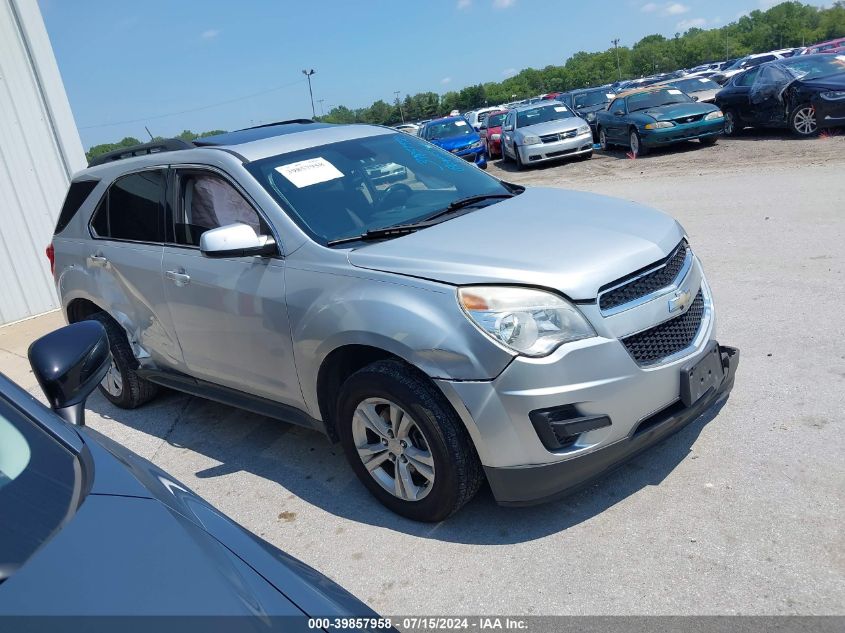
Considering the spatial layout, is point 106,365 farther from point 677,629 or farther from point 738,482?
point 738,482

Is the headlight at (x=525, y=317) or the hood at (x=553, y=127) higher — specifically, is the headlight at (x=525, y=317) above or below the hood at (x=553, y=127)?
above

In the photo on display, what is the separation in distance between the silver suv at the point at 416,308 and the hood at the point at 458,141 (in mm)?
15803

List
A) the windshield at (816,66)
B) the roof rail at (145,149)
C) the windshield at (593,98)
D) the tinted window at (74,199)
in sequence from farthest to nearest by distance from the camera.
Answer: the windshield at (593,98)
the windshield at (816,66)
the tinted window at (74,199)
the roof rail at (145,149)

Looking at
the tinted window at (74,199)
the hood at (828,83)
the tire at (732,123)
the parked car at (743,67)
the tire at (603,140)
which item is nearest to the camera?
the tinted window at (74,199)

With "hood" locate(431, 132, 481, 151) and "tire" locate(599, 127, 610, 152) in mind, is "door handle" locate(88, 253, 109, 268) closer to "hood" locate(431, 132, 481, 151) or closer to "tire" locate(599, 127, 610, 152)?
"hood" locate(431, 132, 481, 151)

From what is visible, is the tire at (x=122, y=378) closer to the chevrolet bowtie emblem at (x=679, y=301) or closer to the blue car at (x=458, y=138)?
the chevrolet bowtie emblem at (x=679, y=301)

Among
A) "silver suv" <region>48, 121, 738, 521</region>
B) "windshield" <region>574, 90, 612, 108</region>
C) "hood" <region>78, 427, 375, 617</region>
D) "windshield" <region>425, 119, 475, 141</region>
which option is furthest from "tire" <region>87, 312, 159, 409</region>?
"windshield" <region>574, 90, 612, 108</region>

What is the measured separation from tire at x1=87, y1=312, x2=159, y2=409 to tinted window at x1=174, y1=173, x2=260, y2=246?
117cm

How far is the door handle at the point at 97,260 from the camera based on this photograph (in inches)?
200

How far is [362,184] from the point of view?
4145 mm

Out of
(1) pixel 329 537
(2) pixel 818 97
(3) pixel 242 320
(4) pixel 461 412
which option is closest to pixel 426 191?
(3) pixel 242 320

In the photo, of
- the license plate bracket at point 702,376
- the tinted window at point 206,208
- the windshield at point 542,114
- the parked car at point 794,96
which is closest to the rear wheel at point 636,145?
the parked car at point 794,96

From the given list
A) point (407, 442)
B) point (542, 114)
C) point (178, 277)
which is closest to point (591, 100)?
A: point (542, 114)

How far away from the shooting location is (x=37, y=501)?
5.65ft
